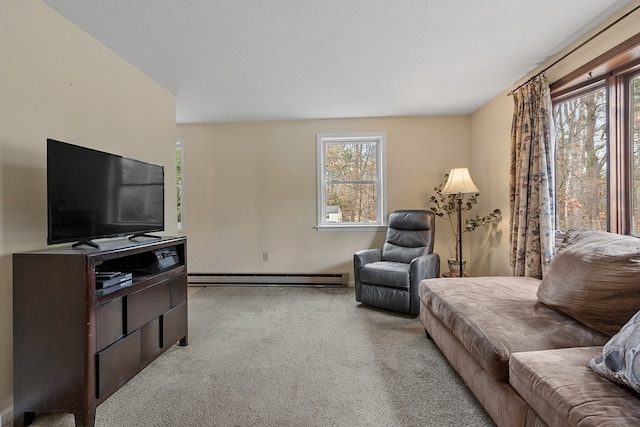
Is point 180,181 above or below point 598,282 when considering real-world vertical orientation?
above

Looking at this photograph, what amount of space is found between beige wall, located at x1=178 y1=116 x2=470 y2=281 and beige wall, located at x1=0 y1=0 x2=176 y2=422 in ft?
6.41

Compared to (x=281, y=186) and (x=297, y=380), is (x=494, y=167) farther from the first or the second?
(x=297, y=380)

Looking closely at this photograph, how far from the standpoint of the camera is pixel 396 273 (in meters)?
3.07

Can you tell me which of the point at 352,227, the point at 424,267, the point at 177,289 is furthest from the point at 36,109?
the point at 352,227

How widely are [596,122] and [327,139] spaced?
2806 mm

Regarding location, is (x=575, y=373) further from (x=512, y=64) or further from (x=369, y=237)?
(x=369, y=237)

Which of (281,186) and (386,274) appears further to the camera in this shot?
(281,186)

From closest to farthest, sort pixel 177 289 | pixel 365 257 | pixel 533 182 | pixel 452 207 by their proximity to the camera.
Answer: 1. pixel 177 289
2. pixel 533 182
3. pixel 365 257
4. pixel 452 207

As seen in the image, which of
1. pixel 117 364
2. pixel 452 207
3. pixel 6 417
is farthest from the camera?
pixel 452 207

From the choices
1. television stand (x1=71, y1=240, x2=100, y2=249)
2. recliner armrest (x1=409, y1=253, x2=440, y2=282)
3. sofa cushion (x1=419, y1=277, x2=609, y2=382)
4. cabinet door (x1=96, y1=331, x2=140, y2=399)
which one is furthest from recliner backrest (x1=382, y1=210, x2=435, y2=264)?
television stand (x1=71, y1=240, x2=100, y2=249)

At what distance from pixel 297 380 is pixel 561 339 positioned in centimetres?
144

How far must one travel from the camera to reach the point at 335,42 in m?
2.22

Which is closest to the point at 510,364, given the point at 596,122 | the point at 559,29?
Answer: the point at 596,122

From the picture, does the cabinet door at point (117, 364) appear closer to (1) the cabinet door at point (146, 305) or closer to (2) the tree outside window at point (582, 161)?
(1) the cabinet door at point (146, 305)
